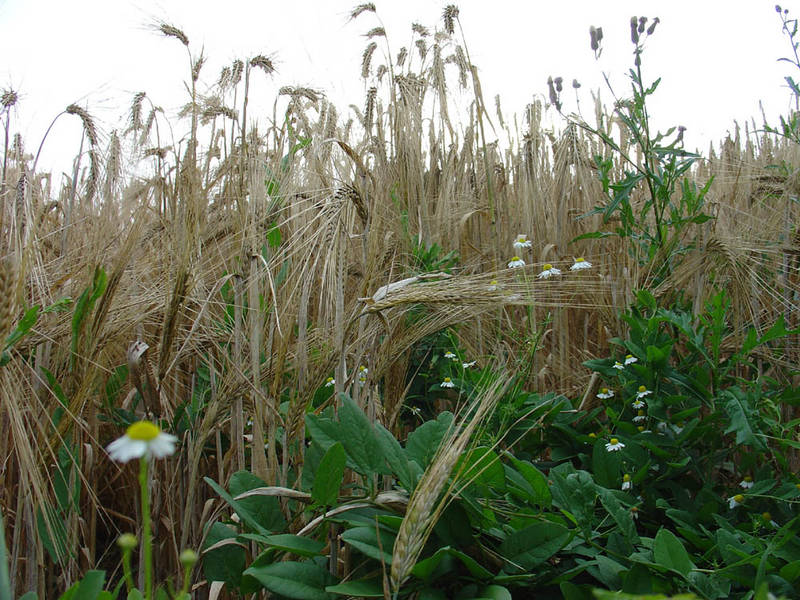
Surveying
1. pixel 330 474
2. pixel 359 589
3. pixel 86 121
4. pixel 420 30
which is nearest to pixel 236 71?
pixel 86 121

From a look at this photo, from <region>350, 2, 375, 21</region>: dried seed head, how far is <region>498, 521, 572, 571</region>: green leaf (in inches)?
85.5

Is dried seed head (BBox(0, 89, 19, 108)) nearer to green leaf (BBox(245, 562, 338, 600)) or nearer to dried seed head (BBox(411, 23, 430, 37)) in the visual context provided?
green leaf (BBox(245, 562, 338, 600))

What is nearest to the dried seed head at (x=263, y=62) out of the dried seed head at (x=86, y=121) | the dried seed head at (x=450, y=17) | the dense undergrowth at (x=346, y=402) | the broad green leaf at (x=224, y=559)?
the dense undergrowth at (x=346, y=402)

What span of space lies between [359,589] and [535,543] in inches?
11.3

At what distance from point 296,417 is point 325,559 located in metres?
0.25

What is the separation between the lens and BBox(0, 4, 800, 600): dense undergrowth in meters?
0.94

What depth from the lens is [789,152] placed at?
2537mm

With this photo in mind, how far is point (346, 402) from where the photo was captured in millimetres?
988

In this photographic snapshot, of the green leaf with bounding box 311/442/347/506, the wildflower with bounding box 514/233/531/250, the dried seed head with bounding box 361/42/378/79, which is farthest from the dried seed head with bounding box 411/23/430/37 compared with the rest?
the green leaf with bounding box 311/442/347/506

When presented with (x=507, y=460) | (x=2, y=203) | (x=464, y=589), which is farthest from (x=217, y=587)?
(x=2, y=203)

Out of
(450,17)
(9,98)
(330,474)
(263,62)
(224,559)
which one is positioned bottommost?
(224,559)

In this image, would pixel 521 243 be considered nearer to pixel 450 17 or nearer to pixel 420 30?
pixel 450 17

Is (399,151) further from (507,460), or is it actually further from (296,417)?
(296,417)

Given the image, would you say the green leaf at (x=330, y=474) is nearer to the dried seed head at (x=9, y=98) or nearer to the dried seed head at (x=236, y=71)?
the dried seed head at (x=236, y=71)
